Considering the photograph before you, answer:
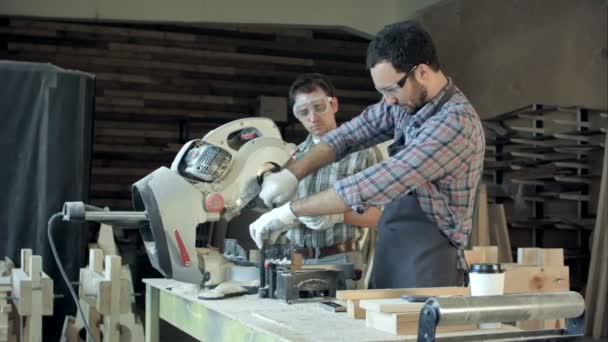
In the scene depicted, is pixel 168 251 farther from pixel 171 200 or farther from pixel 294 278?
pixel 294 278

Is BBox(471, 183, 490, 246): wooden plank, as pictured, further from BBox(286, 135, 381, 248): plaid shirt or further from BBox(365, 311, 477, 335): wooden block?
BBox(365, 311, 477, 335): wooden block

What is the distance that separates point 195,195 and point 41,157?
103 inches

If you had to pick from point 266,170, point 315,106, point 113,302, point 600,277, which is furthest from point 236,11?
point 266,170

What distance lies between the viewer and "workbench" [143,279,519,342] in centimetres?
164

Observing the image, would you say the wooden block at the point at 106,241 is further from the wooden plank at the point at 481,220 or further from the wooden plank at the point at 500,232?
the wooden plank at the point at 500,232

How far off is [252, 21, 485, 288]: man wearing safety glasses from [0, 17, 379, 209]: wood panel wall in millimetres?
6280

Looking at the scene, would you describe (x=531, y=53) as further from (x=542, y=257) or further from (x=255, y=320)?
(x=255, y=320)

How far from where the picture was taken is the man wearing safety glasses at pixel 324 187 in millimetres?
3211

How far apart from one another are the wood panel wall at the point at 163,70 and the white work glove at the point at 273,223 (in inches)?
246

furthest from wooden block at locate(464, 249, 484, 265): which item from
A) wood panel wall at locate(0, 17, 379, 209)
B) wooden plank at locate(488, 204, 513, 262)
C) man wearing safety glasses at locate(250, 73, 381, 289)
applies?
wood panel wall at locate(0, 17, 379, 209)

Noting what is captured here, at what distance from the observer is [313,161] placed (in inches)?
101

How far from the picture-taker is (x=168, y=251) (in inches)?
89.0

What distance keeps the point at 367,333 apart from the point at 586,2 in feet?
19.0

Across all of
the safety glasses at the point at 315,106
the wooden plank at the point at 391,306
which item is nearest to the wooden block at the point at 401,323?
the wooden plank at the point at 391,306
